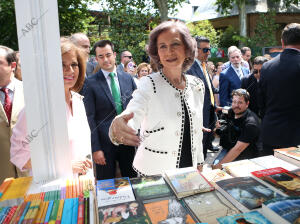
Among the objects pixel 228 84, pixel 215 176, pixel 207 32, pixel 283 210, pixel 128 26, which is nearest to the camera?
pixel 283 210

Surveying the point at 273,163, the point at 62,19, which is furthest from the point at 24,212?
the point at 62,19

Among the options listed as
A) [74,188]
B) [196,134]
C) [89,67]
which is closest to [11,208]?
[74,188]

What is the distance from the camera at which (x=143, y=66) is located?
530 cm

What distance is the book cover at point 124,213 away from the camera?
0.88 meters

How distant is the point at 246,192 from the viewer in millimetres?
1008

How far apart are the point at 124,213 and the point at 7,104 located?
1753 millimetres

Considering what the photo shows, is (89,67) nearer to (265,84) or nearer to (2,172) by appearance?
(2,172)

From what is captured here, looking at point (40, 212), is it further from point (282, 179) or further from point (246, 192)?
point (282, 179)

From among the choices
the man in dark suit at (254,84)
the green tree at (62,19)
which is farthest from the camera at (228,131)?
the green tree at (62,19)

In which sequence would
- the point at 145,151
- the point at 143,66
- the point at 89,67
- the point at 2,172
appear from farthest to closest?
the point at 143,66, the point at 89,67, the point at 2,172, the point at 145,151

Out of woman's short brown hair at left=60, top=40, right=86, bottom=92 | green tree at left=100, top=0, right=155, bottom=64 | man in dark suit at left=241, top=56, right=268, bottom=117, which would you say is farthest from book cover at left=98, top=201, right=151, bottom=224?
green tree at left=100, top=0, right=155, bottom=64

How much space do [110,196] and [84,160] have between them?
410 mm

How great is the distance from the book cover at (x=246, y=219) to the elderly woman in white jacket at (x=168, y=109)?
78cm

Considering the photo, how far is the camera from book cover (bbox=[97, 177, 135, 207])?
102 centimetres
